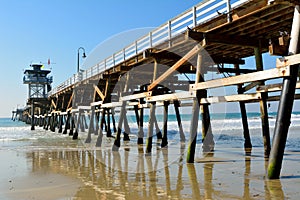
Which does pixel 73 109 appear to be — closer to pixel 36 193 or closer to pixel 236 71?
pixel 236 71

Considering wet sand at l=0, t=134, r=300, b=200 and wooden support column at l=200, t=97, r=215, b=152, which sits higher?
wooden support column at l=200, t=97, r=215, b=152

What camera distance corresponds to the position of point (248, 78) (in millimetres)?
6430

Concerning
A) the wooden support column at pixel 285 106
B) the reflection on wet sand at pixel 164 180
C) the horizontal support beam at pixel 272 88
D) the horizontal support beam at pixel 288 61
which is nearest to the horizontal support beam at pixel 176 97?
the horizontal support beam at pixel 272 88

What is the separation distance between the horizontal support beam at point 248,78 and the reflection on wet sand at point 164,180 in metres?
2.01

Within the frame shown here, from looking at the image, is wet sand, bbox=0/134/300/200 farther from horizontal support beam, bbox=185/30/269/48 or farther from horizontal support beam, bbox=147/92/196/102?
horizontal support beam, bbox=185/30/269/48

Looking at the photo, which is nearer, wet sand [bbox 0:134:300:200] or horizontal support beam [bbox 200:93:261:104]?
wet sand [bbox 0:134:300:200]

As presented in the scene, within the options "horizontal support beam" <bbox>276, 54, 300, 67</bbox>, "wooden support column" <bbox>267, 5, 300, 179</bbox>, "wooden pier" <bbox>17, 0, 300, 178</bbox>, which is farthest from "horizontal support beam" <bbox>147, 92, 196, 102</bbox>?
"wooden support column" <bbox>267, 5, 300, 179</bbox>

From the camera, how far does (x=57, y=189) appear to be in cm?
596

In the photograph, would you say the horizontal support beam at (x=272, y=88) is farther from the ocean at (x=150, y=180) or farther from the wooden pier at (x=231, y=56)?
the ocean at (x=150, y=180)

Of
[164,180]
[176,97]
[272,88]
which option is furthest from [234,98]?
[164,180]

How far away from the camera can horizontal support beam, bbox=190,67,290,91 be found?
5504 millimetres

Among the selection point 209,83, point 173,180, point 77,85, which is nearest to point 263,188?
point 173,180

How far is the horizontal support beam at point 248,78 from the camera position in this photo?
550 cm

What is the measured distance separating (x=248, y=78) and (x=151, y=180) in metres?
3.02
